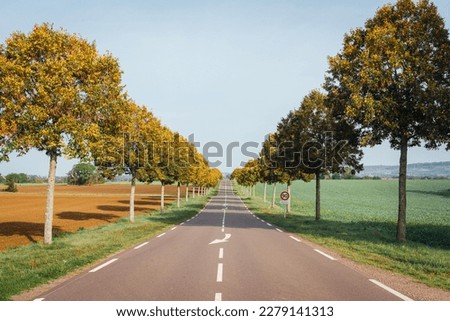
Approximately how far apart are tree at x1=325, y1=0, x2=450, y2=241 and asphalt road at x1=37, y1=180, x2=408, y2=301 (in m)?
6.39

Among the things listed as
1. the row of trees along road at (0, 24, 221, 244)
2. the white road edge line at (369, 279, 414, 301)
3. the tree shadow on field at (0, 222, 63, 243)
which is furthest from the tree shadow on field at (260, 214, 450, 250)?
the tree shadow on field at (0, 222, 63, 243)

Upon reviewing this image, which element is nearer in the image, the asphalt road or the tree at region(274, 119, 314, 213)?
the asphalt road

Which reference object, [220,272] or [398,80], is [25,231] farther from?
[398,80]

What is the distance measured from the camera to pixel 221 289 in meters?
8.06

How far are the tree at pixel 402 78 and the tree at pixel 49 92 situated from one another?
1032cm

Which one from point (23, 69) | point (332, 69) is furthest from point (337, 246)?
point (23, 69)

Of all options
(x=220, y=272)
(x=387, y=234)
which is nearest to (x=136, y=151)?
(x=387, y=234)

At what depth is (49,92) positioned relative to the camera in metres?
13.7

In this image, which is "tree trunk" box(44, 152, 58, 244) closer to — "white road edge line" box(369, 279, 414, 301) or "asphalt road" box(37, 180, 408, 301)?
"asphalt road" box(37, 180, 408, 301)

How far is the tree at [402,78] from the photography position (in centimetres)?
1573

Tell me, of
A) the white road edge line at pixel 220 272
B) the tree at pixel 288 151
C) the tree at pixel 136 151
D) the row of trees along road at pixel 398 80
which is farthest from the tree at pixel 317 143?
the white road edge line at pixel 220 272

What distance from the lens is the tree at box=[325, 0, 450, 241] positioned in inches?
619

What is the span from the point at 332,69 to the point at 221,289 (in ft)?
43.8

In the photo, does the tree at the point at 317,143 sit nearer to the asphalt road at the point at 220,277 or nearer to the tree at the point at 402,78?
the tree at the point at 402,78
